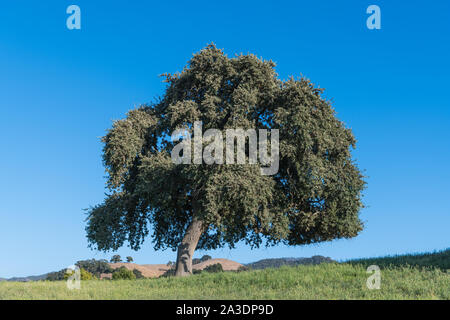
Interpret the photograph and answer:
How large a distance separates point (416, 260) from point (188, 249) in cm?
1225

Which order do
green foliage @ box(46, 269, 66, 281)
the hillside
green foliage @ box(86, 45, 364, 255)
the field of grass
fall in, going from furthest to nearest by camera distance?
1. the hillside
2. green foliage @ box(46, 269, 66, 281)
3. green foliage @ box(86, 45, 364, 255)
4. the field of grass

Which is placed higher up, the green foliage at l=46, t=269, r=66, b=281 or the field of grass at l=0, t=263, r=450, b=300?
the field of grass at l=0, t=263, r=450, b=300

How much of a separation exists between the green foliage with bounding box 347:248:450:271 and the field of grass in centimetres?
65

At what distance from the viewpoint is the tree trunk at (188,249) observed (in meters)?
25.6

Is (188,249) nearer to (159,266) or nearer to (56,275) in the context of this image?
(56,275)

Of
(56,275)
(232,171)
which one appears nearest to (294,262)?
(232,171)

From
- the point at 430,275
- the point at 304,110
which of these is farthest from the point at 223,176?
the point at 430,275

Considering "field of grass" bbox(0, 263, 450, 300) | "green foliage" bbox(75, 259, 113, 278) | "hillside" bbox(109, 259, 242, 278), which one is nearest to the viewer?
"field of grass" bbox(0, 263, 450, 300)

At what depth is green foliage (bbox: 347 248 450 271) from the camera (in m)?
20.4

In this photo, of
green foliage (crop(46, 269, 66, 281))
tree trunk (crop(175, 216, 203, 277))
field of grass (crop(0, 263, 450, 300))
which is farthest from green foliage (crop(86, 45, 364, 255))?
green foliage (crop(46, 269, 66, 281))

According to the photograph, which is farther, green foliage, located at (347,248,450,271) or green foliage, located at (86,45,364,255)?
green foliage, located at (86,45,364,255)

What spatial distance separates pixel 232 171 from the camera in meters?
23.5

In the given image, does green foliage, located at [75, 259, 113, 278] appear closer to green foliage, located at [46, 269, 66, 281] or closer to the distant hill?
green foliage, located at [46, 269, 66, 281]
